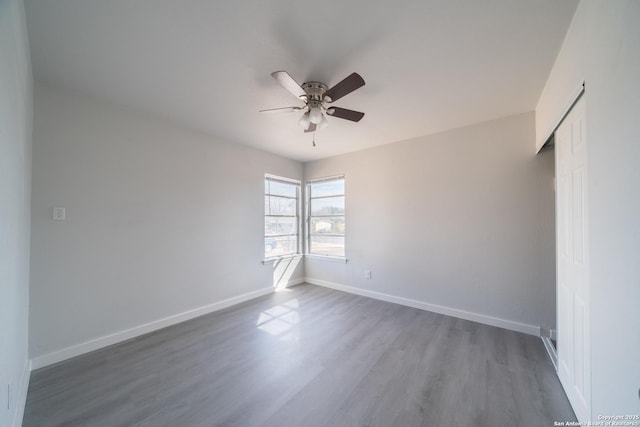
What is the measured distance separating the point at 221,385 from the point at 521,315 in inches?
133

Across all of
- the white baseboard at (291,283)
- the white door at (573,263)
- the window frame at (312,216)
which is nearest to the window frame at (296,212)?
the window frame at (312,216)

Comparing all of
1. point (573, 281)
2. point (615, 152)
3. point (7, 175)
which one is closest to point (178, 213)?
point (7, 175)

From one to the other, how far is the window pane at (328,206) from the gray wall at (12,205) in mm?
3867

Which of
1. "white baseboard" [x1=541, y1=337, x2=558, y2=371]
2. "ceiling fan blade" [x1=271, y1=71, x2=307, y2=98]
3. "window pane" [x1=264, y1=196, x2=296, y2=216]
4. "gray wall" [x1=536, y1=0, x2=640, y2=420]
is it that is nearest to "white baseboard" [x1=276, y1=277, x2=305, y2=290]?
"window pane" [x1=264, y1=196, x2=296, y2=216]

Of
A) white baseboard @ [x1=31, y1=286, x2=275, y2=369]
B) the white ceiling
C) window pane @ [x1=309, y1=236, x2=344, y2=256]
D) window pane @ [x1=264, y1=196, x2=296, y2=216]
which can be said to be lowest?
white baseboard @ [x1=31, y1=286, x2=275, y2=369]

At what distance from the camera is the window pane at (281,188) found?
4441mm

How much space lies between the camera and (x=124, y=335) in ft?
8.41

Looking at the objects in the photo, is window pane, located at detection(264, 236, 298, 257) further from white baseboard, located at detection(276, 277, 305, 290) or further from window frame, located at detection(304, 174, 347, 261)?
white baseboard, located at detection(276, 277, 305, 290)

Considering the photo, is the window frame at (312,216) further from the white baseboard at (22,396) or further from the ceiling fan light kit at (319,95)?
the white baseboard at (22,396)

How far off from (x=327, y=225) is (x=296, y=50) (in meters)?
3.39

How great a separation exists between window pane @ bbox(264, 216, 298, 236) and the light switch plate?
2562mm

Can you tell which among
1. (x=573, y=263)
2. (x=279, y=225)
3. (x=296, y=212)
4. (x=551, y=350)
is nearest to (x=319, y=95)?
(x=573, y=263)

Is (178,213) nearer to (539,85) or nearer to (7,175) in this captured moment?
(7,175)

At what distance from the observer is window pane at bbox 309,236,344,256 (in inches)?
179
